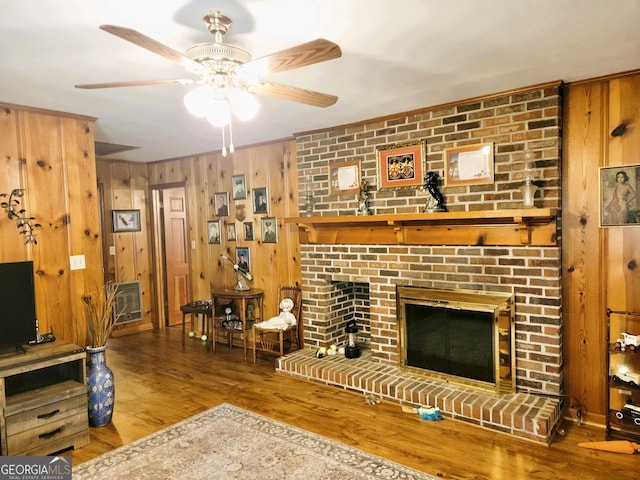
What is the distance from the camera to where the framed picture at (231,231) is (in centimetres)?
527

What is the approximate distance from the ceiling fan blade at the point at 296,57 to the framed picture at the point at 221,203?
11.6 ft

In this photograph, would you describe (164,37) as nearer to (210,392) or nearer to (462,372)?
(210,392)

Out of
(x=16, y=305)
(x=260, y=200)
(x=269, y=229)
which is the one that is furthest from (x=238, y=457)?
(x=260, y=200)

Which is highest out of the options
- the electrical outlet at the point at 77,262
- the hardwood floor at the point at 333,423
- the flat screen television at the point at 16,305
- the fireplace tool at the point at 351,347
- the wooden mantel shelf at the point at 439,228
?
the wooden mantel shelf at the point at 439,228

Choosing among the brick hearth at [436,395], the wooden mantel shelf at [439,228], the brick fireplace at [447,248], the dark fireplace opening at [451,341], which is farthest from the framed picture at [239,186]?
the dark fireplace opening at [451,341]

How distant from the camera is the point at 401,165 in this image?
3.78 m

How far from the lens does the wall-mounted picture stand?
5441 millimetres

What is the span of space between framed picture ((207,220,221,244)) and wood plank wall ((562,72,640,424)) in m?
3.82

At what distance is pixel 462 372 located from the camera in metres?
3.49

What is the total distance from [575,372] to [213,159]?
4358 mm

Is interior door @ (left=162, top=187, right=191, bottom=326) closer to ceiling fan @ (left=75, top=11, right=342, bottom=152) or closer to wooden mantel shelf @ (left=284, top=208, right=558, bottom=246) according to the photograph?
wooden mantel shelf @ (left=284, top=208, right=558, bottom=246)

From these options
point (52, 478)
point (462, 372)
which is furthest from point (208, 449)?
point (462, 372)

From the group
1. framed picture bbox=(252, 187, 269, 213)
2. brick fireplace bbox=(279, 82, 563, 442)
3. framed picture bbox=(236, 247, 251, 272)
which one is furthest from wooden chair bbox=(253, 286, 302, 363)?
framed picture bbox=(252, 187, 269, 213)

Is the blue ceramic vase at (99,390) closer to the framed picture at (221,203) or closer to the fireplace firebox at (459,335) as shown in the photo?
the fireplace firebox at (459,335)
